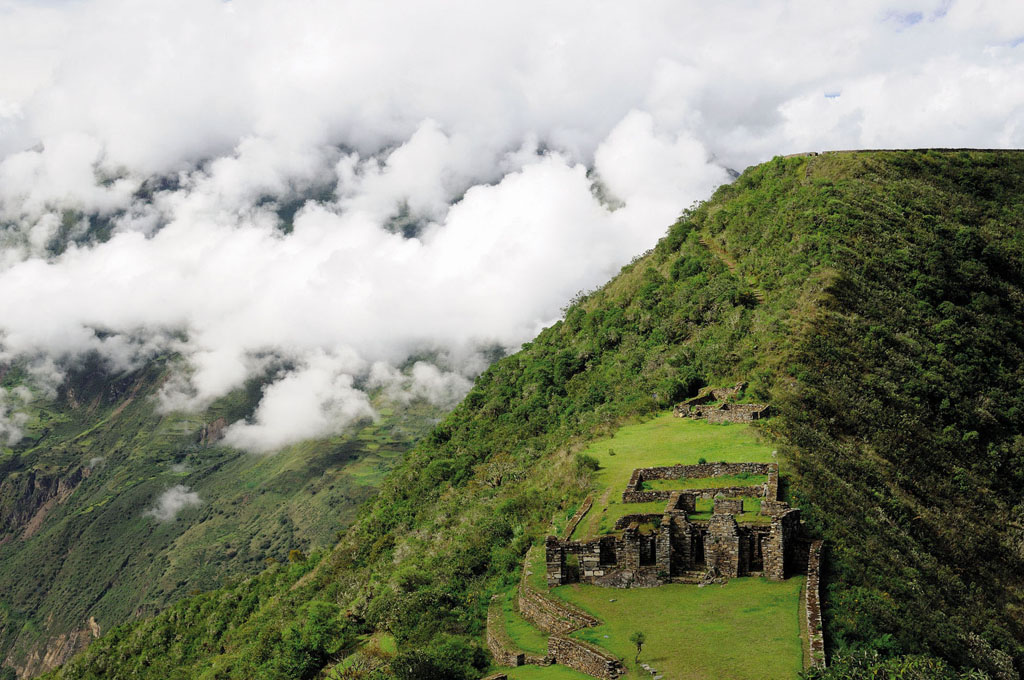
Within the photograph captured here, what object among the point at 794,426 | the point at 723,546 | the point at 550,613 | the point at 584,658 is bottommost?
the point at 550,613

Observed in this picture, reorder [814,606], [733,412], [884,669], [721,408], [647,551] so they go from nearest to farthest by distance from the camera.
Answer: [884,669], [814,606], [647,551], [733,412], [721,408]

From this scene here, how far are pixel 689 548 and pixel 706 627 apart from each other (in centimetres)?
369

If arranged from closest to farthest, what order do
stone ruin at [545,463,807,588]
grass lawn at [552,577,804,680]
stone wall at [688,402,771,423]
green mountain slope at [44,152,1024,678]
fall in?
1. grass lawn at [552,577,804,680]
2. stone ruin at [545,463,807,588]
3. green mountain slope at [44,152,1024,678]
4. stone wall at [688,402,771,423]

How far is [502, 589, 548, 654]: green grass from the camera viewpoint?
76.0 feet

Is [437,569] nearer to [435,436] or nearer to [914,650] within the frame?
[914,650]

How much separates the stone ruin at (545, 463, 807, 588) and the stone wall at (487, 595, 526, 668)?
2.11m

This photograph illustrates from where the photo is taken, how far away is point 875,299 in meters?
47.5

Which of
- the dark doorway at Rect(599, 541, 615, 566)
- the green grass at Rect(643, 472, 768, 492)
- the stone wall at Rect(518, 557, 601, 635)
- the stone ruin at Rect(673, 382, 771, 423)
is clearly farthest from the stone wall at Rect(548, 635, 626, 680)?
the stone ruin at Rect(673, 382, 771, 423)

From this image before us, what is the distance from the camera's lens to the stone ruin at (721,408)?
37844 millimetres

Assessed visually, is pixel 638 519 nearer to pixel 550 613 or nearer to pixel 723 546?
pixel 723 546

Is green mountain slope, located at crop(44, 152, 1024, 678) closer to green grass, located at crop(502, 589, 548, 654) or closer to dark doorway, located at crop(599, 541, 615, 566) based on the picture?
green grass, located at crop(502, 589, 548, 654)

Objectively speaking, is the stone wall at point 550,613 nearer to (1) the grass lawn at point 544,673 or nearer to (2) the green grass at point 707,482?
(1) the grass lawn at point 544,673

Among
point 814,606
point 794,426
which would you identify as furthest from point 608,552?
point 794,426

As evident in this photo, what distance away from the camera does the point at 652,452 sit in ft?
121
